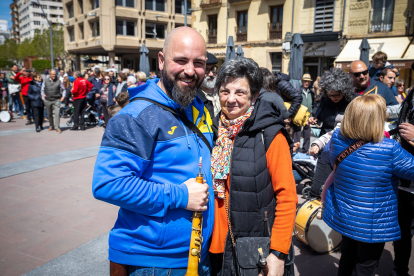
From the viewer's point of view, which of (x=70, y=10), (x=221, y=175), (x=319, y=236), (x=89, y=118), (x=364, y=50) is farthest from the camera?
(x=70, y=10)

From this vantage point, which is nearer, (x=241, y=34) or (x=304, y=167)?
(x=304, y=167)

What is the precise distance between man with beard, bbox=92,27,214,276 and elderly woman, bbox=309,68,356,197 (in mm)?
2224

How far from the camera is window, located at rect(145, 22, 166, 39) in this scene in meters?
31.5

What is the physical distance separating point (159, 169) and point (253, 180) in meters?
0.56

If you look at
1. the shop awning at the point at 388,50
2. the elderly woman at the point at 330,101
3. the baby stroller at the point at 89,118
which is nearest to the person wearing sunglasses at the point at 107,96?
the baby stroller at the point at 89,118

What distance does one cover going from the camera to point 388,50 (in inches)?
601

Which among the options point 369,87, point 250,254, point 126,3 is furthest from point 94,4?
point 250,254

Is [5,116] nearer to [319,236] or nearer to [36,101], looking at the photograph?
[36,101]

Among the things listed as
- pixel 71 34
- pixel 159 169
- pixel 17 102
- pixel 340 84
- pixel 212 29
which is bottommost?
pixel 17 102

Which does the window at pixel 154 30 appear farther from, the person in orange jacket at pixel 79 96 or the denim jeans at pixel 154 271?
the denim jeans at pixel 154 271

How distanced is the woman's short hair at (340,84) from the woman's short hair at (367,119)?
124 centimetres

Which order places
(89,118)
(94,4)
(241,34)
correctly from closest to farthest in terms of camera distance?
(89,118)
(241,34)
(94,4)

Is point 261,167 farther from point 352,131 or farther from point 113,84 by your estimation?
point 113,84

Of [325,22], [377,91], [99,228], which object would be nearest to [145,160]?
[99,228]
